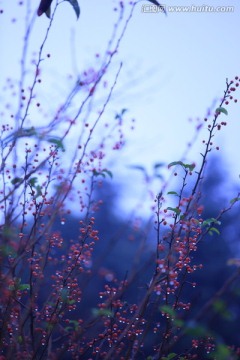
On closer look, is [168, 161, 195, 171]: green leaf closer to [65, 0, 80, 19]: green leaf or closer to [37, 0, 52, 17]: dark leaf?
[65, 0, 80, 19]: green leaf

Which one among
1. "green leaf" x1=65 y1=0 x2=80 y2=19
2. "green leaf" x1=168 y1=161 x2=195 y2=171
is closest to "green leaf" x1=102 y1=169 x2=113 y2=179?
"green leaf" x1=168 y1=161 x2=195 y2=171

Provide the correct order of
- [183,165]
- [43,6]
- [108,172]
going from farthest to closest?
[108,172], [183,165], [43,6]

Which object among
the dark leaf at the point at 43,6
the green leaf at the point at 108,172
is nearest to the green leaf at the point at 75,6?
the dark leaf at the point at 43,6

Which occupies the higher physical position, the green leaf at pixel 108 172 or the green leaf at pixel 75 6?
the green leaf at pixel 75 6

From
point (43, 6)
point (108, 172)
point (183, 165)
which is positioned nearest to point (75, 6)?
point (43, 6)

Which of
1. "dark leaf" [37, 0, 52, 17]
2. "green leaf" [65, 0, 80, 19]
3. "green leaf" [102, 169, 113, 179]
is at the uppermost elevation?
"green leaf" [65, 0, 80, 19]

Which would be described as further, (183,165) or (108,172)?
(108,172)

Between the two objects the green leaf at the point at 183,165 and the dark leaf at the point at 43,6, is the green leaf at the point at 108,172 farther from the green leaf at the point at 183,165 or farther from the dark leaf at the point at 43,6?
the dark leaf at the point at 43,6

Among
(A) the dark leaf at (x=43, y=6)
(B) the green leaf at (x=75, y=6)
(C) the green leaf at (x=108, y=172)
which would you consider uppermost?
(B) the green leaf at (x=75, y=6)

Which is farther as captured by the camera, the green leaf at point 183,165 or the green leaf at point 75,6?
the green leaf at point 183,165

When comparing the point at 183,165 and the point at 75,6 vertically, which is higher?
the point at 75,6

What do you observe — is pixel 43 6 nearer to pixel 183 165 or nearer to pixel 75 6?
pixel 75 6

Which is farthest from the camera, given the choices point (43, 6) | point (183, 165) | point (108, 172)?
point (108, 172)

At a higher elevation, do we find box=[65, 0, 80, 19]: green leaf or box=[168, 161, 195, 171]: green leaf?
box=[65, 0, 80, 19]: green leaf
